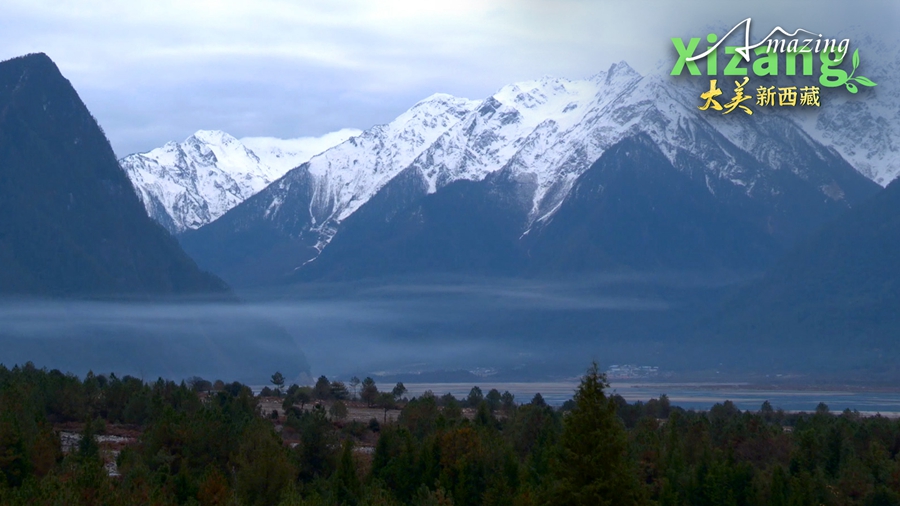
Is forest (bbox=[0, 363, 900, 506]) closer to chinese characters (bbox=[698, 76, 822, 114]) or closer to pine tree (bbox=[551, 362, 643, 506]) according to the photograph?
pine tree (bbox=[551, 362, 643, 506])

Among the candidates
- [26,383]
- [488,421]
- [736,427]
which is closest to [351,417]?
[488,421]

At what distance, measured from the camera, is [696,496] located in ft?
239

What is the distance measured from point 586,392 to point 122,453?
40.3 meters

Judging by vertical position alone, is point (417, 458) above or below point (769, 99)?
below

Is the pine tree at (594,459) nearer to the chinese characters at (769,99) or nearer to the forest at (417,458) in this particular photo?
the forest at (417,458)

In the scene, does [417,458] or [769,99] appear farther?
[769,99]

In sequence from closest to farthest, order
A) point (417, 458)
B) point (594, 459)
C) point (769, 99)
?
1. point (594, 459)
2. point (417, 458)
3. point (769, 99)

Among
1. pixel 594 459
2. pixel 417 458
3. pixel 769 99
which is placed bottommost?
pixel 417 458

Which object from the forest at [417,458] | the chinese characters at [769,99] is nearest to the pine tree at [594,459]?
the forest at [417,458]

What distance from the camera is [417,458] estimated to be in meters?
77.8

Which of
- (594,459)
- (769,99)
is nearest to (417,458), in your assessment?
(594,459)

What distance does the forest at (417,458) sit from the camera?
1847 inches

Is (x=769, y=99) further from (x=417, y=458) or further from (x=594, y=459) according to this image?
(x=594, y=459)

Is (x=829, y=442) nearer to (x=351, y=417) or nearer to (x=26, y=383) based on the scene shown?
(x=351, y=417)
